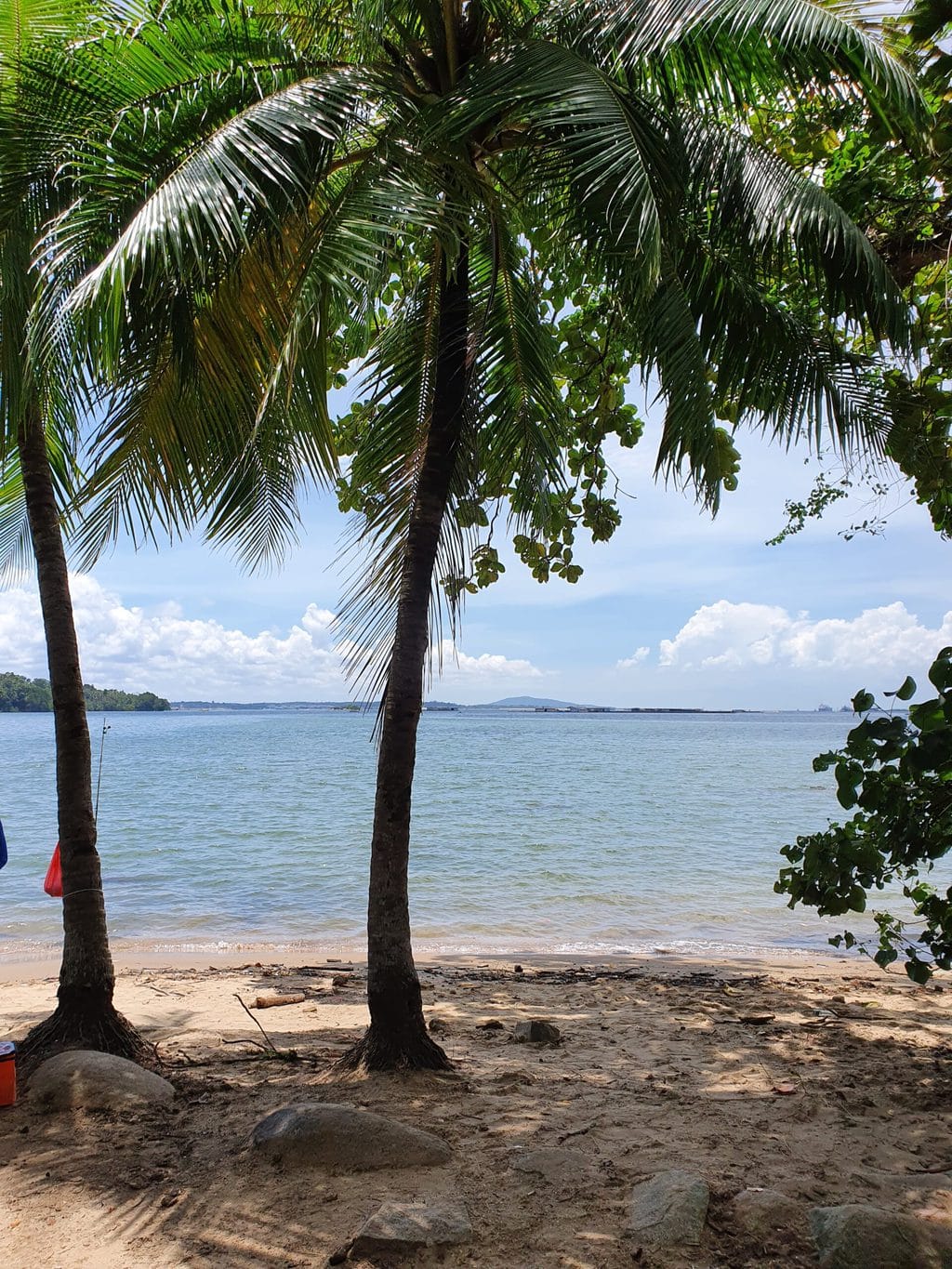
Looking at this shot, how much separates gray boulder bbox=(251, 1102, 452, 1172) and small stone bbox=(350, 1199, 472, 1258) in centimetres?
42

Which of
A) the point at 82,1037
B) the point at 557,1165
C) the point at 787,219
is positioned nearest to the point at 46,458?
the point at 82,1037

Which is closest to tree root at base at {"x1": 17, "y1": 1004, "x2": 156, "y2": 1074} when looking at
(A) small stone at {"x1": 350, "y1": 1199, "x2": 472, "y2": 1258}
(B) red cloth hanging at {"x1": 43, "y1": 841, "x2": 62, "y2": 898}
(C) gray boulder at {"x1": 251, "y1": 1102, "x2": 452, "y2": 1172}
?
(B) red cloth hanging at {"x1": 43, "y1": 841, "x2": 62, "y2": 898}

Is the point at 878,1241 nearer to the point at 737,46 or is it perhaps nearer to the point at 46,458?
the point at 737,46

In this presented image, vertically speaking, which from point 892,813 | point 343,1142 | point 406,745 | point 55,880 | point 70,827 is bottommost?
point 343,1142

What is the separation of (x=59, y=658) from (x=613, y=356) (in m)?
4.46

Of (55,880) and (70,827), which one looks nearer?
(70,827)

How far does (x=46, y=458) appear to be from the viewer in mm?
5129

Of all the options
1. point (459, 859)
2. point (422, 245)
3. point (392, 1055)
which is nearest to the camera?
point (392, 1055)

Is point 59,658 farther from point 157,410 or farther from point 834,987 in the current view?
point 834,987

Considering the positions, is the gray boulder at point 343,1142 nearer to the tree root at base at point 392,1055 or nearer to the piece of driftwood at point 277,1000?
the tree root at base at point 392,1055

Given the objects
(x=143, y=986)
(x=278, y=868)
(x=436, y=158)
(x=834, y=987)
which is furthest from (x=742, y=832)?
(x=436, y=158)

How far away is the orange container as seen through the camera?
426 cm

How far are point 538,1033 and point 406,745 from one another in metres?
2.14

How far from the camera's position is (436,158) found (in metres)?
4.37
